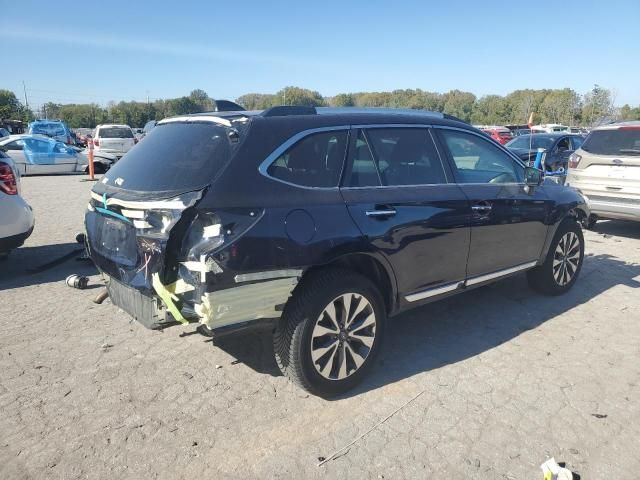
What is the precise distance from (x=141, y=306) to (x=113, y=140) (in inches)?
726

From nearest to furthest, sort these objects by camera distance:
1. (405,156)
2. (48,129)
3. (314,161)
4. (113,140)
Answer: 1. (314,161)
2. (405,156)
3. (113,140)
4. (48,129)

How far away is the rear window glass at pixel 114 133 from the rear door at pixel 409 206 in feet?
61.1

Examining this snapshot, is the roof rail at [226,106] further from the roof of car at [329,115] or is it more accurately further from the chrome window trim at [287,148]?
the chrome window trim at [287,148]

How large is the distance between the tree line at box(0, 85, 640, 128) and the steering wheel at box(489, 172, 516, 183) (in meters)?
63.4

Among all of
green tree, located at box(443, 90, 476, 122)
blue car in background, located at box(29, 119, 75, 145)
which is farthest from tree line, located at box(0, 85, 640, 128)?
blue car in background, located at box(29, 119, 75, 145)

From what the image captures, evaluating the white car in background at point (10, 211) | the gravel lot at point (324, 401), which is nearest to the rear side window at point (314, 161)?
the gravel lot at point (324, 401)

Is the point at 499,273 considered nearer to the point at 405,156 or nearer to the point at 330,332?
the point at 405,156

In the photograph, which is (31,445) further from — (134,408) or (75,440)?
(134,408)

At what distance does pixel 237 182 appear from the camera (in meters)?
2.94

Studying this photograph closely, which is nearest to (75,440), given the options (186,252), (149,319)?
(149,319)

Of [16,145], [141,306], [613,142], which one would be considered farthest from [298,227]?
[16,145]

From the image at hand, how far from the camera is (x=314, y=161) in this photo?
3.31m

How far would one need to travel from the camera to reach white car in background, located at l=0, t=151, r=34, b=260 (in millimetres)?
5711

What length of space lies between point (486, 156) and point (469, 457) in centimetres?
273
